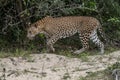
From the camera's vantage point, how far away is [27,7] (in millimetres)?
12875

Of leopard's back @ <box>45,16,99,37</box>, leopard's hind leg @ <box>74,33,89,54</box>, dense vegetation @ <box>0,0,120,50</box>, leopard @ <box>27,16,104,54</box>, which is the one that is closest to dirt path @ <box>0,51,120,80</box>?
leopard's hind leg @ <box>74,33,89,54</box>

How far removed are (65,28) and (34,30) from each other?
89 centimetres

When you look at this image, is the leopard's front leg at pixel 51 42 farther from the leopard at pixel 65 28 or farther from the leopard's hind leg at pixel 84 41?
the leopard's hind leg at pixel 84 41

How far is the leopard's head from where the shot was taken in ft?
41.7

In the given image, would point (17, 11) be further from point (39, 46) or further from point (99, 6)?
point (99, 6)

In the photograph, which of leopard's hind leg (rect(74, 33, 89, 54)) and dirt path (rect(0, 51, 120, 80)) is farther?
leopard's hind leg (rect(74, 33, 89, 54))

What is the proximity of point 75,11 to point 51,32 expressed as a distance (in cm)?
133

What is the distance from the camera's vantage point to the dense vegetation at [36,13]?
41.1 feet

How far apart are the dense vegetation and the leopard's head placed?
25cm

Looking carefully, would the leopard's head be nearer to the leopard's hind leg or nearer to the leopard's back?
the leopard's back

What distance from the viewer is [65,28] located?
1290 centimetres

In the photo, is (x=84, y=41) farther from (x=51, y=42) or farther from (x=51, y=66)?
(x=51, y=66)

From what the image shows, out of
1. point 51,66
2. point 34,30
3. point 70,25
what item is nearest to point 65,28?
point 70,25

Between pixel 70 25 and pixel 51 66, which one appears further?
pixel 70 25
